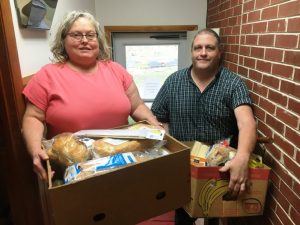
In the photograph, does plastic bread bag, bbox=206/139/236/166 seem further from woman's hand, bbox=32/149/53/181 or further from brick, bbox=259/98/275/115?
woman's hand, bbox=32/149/53/181

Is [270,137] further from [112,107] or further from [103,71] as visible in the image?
[103,71]

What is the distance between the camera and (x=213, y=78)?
170cm

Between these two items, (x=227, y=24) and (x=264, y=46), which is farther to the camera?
(x=227, y=24)

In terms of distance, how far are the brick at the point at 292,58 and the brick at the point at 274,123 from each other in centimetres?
29

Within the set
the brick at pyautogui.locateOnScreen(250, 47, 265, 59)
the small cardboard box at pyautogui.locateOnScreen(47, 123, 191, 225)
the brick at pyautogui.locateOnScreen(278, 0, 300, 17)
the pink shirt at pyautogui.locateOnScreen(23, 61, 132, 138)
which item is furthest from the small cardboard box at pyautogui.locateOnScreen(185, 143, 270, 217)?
the brick at pyautogui.locateOnScreen(278, 0, 300, 17)

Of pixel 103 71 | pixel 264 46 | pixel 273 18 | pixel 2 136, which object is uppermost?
pixel 273 18

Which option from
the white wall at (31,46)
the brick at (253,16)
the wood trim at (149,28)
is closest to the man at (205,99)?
the brick at (253,16)

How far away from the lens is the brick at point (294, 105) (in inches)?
44.0

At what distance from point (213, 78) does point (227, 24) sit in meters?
0.65

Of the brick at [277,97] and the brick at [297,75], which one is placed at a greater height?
the brick at [297,75]

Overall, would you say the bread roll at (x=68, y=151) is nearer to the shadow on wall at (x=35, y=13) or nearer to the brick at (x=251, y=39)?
the shadow on wall at (x=35, y=13)

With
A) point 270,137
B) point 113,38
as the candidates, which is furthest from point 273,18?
point 113,38

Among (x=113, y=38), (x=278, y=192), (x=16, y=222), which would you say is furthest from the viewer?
(x=113, y=38)

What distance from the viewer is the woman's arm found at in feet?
3.35
